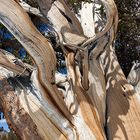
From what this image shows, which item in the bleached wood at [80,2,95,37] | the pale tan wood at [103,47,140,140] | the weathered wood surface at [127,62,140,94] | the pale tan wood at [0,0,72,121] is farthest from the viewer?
the bleached wood at [80,2,95,37]

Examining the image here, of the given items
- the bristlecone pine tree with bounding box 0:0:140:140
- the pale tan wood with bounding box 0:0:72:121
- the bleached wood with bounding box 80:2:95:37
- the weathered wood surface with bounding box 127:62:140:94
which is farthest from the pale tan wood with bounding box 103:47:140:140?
the pale tan wood with bounding box 0:0:72:121

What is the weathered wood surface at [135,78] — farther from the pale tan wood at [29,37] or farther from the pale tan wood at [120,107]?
the pale tan wood at [29,37]

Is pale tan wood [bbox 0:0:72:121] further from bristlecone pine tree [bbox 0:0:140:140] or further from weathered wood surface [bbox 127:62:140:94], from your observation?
weathered wood surface [bbox 127:62:140:94]

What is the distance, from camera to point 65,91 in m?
5.52

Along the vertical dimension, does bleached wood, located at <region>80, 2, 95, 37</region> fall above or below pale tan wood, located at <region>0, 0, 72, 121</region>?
below

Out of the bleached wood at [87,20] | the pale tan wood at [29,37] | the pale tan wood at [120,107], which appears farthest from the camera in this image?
the bleached wood at [87,20]

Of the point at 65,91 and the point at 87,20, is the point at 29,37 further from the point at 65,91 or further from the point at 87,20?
the point at 87,20

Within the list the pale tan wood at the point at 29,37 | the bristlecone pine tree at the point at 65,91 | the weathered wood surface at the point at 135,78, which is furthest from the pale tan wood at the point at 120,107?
the pale tan wood at the point at 29,37

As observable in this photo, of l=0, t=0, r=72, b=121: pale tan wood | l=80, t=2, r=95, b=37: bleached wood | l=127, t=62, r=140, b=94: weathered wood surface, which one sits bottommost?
l=127, t=62, r=140, b=94: weathered wood surface

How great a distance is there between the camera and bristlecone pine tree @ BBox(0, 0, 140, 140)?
4758mm

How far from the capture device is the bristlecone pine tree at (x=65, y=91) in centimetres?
476

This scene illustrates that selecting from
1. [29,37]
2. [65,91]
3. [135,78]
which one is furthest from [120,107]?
[29,37]

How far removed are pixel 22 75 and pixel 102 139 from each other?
1194 mm

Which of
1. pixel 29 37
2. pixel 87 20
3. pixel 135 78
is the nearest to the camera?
pixel 29 37
